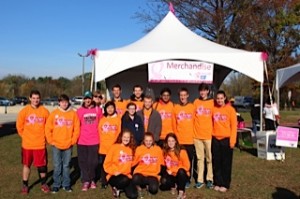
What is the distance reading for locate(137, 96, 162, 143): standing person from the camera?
687 centimetres

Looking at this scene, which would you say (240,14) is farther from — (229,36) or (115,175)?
(115,175)

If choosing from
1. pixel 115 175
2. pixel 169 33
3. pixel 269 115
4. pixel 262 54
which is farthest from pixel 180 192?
pixel 269 115

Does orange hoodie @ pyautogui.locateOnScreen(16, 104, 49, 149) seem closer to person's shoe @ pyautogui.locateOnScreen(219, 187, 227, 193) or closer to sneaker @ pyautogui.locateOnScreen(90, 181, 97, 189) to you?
sneaker @ pyautogui.locateOnScreen(90, 181, 97, 189)

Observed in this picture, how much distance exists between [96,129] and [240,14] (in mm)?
22903

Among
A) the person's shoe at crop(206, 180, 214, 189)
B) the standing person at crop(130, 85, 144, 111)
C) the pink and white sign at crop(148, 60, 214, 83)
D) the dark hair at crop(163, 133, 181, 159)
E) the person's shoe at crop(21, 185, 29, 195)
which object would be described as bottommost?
the person's shoe at crop(21, 185, 29, 195)

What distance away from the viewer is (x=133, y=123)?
674 cm

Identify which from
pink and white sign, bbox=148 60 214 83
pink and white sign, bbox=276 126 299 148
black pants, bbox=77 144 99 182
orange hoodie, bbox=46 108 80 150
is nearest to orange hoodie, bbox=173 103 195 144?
black pants, bbox=77 144 99 182

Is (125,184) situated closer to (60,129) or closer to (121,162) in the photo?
(121,162)

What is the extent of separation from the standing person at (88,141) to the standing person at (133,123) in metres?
0.49

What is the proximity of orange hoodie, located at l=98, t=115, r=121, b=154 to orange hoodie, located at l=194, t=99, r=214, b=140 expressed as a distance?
1.32 meters

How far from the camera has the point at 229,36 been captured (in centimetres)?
2866

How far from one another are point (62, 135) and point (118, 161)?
0.98 m

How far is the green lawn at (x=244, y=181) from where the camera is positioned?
6488 millimetres

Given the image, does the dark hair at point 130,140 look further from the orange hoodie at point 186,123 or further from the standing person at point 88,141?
the orange hoodie at point 186,123
